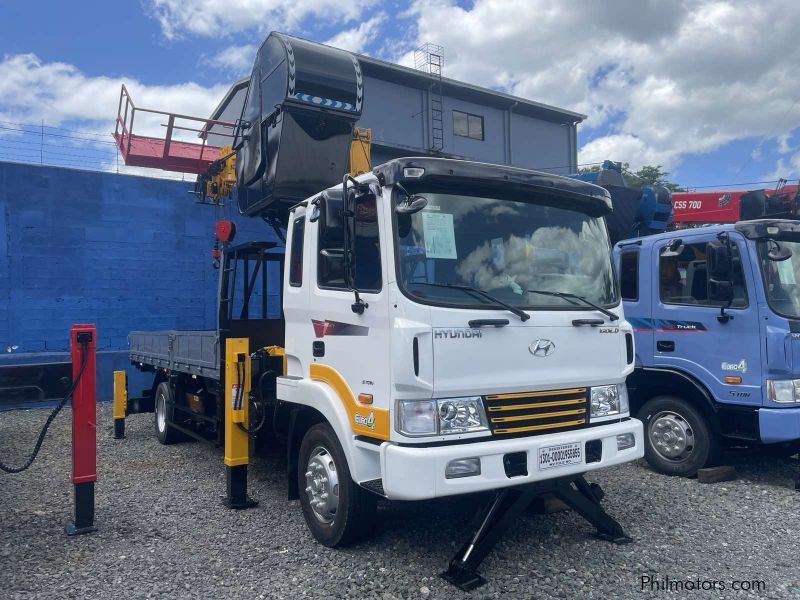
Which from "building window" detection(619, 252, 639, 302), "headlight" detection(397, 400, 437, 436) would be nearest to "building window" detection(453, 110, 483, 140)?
"building window" detection(619, 252, 639, 302)

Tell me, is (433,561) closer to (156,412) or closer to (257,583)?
(257,583)

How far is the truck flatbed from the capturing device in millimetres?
5934

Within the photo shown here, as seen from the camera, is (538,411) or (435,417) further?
(538,411)

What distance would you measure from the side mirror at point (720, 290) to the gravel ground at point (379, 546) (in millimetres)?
1711

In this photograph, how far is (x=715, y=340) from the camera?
589cm

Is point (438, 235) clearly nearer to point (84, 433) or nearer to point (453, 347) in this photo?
point (453, 347)

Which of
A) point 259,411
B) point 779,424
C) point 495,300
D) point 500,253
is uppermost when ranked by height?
point 500,253

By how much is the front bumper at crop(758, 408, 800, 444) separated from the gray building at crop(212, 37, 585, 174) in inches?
625

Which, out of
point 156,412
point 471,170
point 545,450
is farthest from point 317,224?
point 156,412

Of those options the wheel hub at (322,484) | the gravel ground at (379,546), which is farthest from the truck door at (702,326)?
the wheel hub at (322,484)

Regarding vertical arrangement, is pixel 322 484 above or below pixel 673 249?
below

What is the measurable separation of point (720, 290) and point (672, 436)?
1526 millimetres

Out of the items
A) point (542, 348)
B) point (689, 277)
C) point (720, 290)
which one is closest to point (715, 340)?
point (720, 290)

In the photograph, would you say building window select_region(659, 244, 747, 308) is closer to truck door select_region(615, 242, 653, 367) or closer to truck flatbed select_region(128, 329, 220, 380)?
truck door select_region(615, 242, 653, 367)
